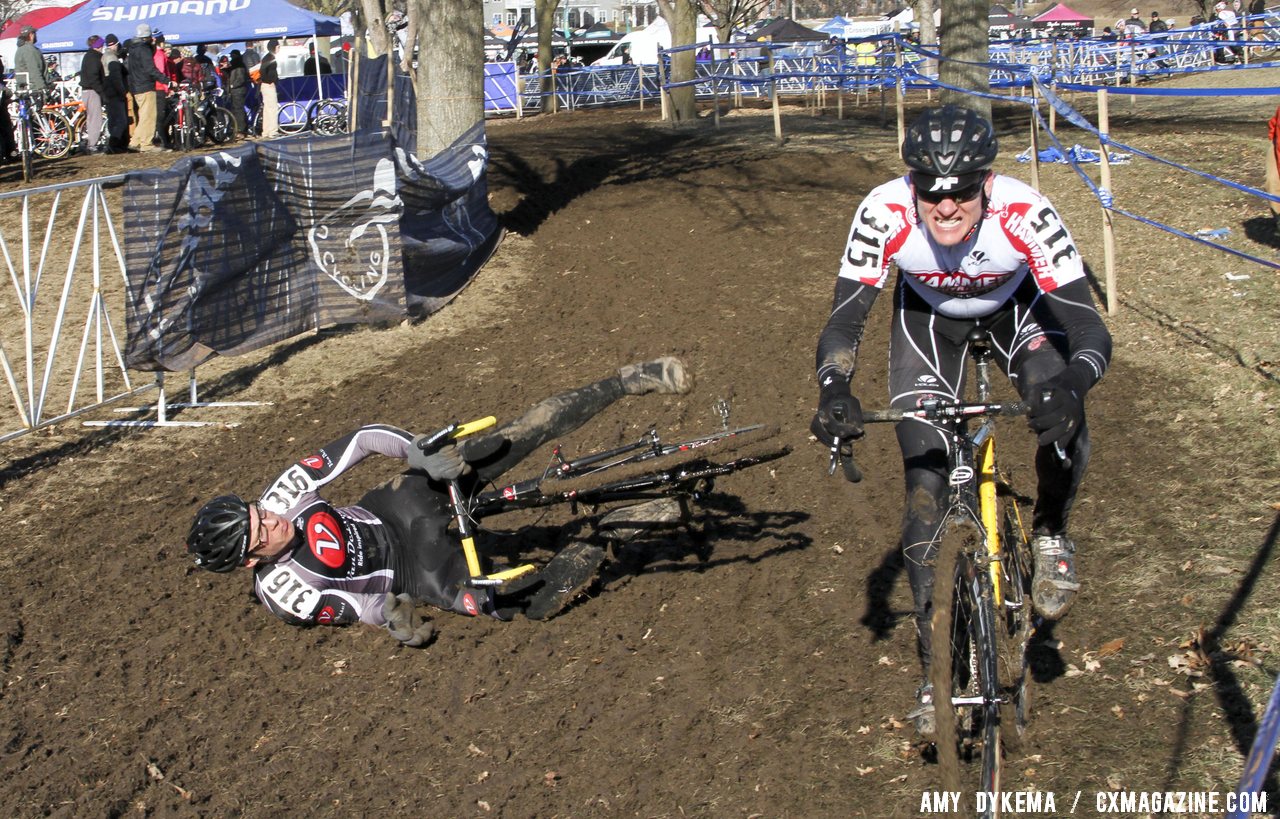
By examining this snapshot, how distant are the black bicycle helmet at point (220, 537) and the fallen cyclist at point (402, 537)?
24 millimetres

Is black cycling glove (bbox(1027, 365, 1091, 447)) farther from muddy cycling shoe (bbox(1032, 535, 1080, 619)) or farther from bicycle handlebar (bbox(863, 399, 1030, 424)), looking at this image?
muddy cycling shoe (bbox(1032, 535, 1080, 619))

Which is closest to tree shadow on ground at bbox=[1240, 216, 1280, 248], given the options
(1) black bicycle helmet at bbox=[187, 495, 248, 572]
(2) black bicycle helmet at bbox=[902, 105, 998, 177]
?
(2) black bicycle helmet at bbox=[902, 105, 998, 177]

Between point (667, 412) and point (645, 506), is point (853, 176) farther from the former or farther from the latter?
point (645, 506)

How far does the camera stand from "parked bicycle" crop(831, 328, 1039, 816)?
385 cm

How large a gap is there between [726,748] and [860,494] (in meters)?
2.74

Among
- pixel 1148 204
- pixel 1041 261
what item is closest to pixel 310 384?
pixel 1041 261

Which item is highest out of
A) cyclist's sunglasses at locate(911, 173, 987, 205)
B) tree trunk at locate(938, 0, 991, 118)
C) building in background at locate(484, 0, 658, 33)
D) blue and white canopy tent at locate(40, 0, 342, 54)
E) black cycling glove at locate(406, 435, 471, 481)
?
building in background at locate(484, 0, 658, 33)

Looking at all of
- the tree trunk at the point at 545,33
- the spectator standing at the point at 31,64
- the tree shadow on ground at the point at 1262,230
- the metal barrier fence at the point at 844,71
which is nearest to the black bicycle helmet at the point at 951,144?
the tree shadow on ground at the point at 1262,230

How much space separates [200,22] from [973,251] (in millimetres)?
24888

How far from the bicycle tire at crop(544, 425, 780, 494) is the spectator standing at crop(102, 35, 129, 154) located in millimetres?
18969

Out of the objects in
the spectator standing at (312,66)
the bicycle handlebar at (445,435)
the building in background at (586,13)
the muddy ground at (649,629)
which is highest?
the building in background at (586,13)

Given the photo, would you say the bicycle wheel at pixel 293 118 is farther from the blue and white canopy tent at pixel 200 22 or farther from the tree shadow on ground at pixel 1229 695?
the tree shadow on ground at pixel 1229 695

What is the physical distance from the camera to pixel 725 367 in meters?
9.74

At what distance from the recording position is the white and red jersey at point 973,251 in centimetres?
461
